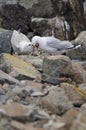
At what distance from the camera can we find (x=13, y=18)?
16469mm

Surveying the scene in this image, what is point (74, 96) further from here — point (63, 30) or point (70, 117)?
point (63, 30)

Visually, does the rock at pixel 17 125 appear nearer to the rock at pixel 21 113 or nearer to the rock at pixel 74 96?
the rock at pixel 21 113

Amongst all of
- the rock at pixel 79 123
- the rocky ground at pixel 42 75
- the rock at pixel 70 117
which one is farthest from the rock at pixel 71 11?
the rock at pixel 79 123

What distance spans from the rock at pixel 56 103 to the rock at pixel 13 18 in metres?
10.8

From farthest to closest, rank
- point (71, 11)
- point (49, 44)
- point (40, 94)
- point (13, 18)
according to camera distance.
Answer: point (71, 11)
point (13, 18)
point (49, 44)
point (40, 94)

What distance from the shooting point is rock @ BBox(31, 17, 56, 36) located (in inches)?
631

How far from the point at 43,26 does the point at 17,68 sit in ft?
27.7

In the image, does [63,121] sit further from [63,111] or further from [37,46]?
[37,46]

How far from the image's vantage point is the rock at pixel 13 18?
16.2 m

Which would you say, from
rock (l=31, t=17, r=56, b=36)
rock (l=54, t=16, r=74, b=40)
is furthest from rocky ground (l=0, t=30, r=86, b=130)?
rock (l=31, t=17, r=56, b=36)

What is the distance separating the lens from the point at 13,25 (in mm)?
16266

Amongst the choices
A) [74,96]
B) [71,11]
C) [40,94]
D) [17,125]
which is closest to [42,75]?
[74,96]

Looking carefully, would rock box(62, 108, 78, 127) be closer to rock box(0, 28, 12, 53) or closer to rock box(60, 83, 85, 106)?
rock box(60, 83, 85, 106)

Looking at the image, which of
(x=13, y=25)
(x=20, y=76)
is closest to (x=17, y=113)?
(x=20, y=76)
